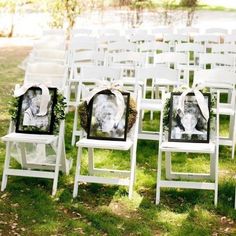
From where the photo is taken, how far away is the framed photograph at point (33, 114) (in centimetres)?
624

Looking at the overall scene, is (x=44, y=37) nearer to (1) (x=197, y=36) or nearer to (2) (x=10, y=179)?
(1) (x=197, y=36)

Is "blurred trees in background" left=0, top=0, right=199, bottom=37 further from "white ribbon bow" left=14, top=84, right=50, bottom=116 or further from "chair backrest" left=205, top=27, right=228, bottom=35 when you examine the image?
"white ribbon bow" left=14, top=84, right=50, bottom=116

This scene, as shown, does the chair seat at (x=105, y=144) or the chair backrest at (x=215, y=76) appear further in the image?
the chair backrest at (x=215, y=76)

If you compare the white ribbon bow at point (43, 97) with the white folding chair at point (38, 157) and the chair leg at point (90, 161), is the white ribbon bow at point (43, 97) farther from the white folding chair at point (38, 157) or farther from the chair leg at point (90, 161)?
the chair leg at point (90, 161)

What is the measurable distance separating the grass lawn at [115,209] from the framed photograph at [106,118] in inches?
24.4

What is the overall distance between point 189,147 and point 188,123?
15.1 inches

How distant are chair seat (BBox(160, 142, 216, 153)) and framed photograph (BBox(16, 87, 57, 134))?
1288 millimetres

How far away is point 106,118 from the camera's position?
242 inches

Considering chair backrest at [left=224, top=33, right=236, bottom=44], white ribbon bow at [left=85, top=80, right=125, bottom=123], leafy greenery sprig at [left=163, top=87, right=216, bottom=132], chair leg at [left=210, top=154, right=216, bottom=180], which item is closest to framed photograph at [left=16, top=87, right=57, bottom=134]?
white ribbon bow at [left=85, top=80, right=125, bottom=123]

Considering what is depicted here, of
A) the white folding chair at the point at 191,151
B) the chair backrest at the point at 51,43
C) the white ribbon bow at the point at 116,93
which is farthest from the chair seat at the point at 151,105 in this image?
the chair backrest at the point at 51,43

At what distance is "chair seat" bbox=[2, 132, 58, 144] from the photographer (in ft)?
19.5

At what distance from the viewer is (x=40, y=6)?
20.1 meters

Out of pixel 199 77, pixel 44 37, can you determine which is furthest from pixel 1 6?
pixel 199 77

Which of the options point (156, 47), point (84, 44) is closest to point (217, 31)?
point (156, 47)
